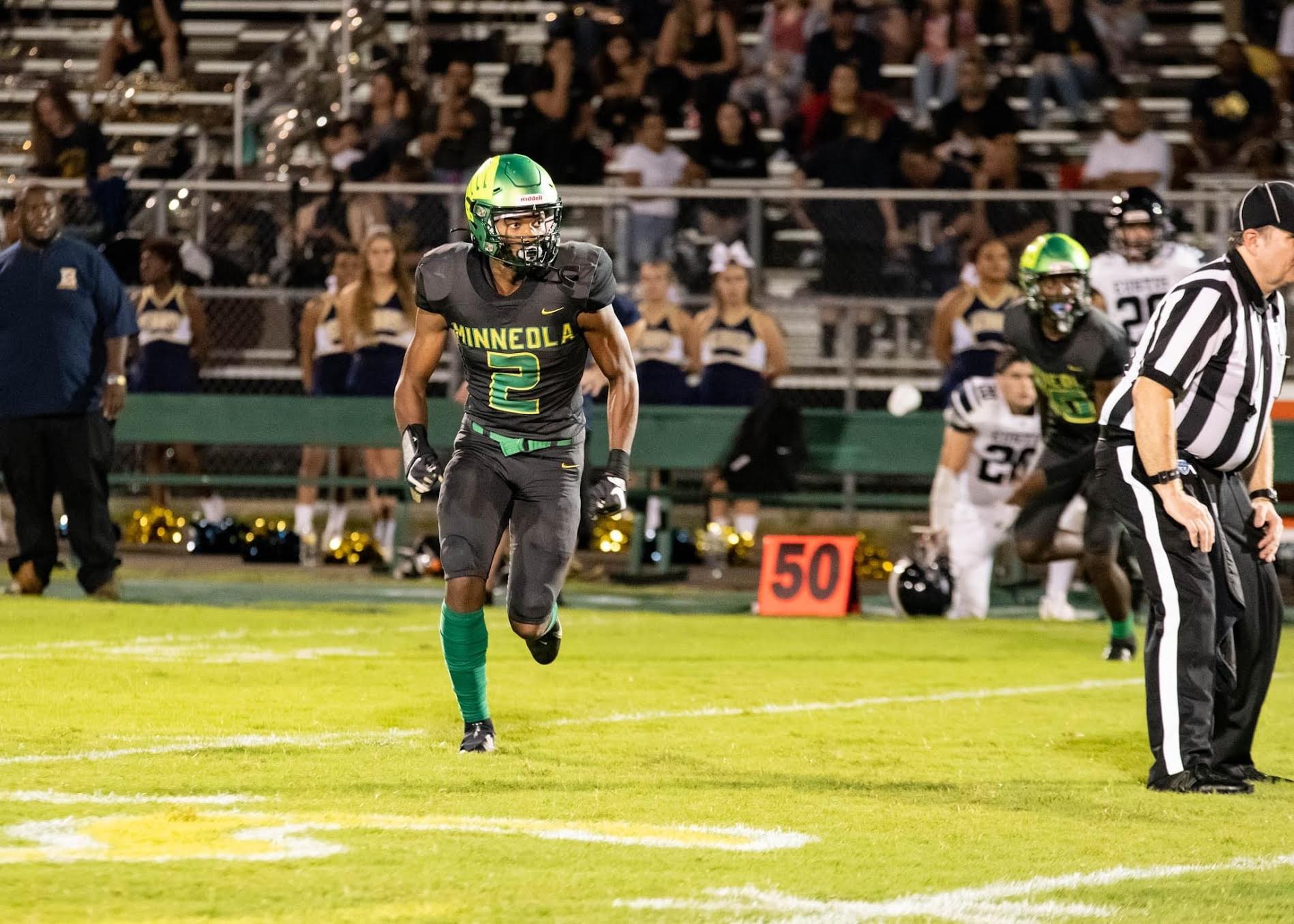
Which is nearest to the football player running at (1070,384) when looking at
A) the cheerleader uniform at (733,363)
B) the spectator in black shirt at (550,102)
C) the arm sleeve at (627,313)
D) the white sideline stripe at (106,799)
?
the arm sleeve at (627,313)

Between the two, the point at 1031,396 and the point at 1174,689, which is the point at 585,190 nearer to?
the point at 1031,396

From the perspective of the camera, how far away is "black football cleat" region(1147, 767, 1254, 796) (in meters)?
6.37

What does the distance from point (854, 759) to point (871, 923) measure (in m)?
2.57

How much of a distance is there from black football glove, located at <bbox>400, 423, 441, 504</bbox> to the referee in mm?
2165

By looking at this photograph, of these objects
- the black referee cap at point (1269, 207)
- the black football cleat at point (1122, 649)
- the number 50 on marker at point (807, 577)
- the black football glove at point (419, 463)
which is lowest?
the number 50 on marker at point (807, 577)

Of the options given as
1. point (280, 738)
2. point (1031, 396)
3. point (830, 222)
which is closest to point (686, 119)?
point (830, 222)

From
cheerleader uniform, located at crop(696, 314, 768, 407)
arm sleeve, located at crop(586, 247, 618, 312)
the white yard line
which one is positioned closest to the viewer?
the white yard line

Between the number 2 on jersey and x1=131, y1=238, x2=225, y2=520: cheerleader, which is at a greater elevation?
the number 2 on jersey

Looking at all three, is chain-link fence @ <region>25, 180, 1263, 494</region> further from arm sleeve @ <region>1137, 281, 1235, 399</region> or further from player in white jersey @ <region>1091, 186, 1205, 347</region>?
arm sleeve @ <region>1137, 281, 1235, 399</region>

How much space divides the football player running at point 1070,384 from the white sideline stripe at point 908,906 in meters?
5.40

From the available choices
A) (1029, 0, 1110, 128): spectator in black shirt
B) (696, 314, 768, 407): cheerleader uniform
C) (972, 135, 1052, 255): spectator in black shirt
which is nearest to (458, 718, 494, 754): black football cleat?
(696, 314, 768, 407): cheerleader uniform

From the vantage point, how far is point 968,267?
1508cm

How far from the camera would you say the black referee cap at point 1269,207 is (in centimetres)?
642

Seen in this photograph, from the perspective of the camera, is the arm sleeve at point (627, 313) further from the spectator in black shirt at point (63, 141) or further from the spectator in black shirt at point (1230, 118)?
the spectator in black shirt at point (63, 141)
